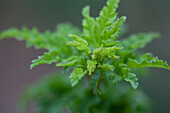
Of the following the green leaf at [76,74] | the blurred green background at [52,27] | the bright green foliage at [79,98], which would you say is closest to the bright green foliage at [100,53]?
the green leaf at [76,74]

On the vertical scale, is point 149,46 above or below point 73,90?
above

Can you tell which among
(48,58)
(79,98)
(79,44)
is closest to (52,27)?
(79,98)

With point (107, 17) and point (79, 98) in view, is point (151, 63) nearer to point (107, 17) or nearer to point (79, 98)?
point (107, 17)

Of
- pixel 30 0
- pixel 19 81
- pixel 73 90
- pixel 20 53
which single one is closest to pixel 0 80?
pixel 19 81

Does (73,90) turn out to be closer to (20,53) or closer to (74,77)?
(74,77)

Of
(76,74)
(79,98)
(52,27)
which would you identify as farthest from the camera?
(52,27)

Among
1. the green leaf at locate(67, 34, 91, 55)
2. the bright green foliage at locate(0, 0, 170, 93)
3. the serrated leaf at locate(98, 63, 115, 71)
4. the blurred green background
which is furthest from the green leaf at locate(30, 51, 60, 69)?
the blurred green background

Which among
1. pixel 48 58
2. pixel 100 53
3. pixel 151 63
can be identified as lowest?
pixel 151 63
